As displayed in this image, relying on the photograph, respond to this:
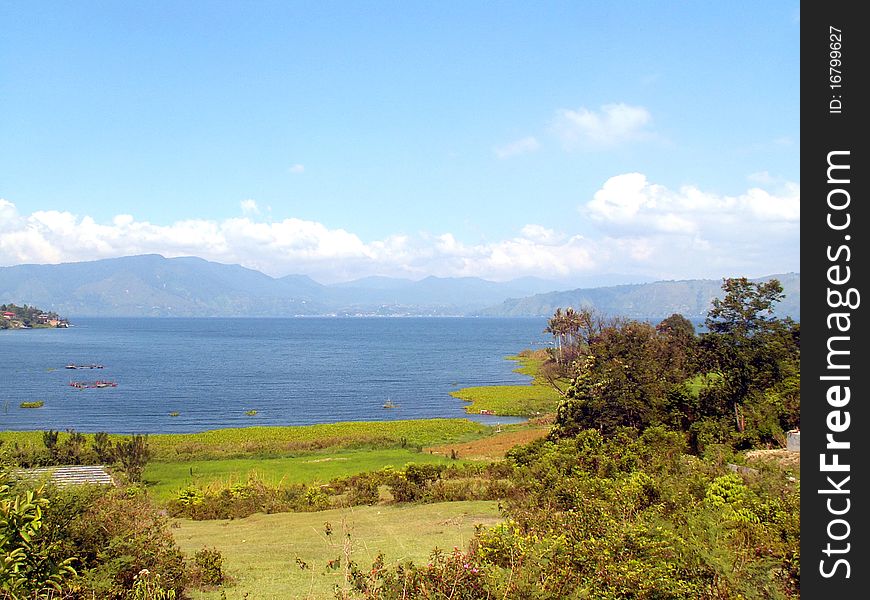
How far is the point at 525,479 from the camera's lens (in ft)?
Result: 58.0

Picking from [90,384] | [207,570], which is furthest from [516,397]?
[207,570]

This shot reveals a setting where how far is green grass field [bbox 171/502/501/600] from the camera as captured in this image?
11.0 meters

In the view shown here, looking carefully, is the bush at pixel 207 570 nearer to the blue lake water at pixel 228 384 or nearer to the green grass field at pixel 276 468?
the green grass field at pixel 276 468

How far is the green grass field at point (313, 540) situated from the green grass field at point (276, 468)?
31.6 ft

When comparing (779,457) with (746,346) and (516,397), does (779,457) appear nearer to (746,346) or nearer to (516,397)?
(746,346)

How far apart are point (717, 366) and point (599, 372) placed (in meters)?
5.40

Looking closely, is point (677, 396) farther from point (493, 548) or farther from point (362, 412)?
point (362, 412)

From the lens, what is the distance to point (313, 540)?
47.1ft

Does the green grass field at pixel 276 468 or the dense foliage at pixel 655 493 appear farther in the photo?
the green grass field at pixel 276 468

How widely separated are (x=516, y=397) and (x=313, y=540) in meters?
52.5

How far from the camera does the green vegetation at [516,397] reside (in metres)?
57.4

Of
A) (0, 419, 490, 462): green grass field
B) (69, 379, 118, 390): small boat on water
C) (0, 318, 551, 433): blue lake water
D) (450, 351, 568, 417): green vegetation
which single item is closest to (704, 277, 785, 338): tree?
(0, 419, 490, 462): green grass field

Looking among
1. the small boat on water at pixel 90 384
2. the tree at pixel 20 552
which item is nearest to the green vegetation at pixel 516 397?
the small boat on water at pixel 90 384
